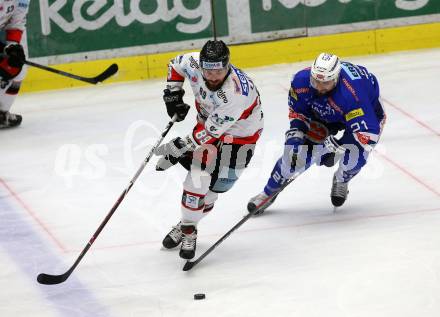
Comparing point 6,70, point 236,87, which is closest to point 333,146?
point 236,87

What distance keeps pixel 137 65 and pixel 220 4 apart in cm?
86

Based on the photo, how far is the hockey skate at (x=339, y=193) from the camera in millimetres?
6453

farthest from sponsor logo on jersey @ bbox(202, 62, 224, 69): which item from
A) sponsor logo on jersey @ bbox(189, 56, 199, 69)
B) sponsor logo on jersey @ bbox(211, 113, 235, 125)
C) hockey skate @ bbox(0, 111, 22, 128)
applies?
hockey skate @ bbox(0, 111, 22, 128)

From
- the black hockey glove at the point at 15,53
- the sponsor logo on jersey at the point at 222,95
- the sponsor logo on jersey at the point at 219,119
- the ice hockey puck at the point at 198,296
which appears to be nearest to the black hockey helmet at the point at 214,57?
the sponsor logo on jersey at the point at 222,95

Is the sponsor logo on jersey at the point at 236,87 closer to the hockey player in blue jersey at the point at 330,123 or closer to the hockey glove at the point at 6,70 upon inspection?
the hockey player in blue jersey at the point at 330,123

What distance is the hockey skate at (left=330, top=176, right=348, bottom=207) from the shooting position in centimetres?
645

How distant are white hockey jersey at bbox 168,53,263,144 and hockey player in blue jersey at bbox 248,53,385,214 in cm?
46

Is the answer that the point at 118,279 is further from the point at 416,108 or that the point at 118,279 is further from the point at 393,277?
the point at 416,108

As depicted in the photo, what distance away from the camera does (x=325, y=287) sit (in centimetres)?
538

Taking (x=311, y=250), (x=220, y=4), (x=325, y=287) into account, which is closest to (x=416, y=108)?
(x=220, y=4)

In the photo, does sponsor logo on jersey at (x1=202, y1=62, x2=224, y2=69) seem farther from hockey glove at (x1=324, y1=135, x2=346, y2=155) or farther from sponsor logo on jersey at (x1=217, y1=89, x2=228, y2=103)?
hockey glove at (x1=324, y1=135, x2=346, y2=155)

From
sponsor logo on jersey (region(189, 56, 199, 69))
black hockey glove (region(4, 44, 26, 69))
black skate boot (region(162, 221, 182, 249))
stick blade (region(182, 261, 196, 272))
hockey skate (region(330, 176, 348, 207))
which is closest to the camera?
stick blade (region(182, 261, 196, 272))

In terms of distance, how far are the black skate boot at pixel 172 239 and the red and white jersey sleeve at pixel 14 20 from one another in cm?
292

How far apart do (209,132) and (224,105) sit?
15cm
